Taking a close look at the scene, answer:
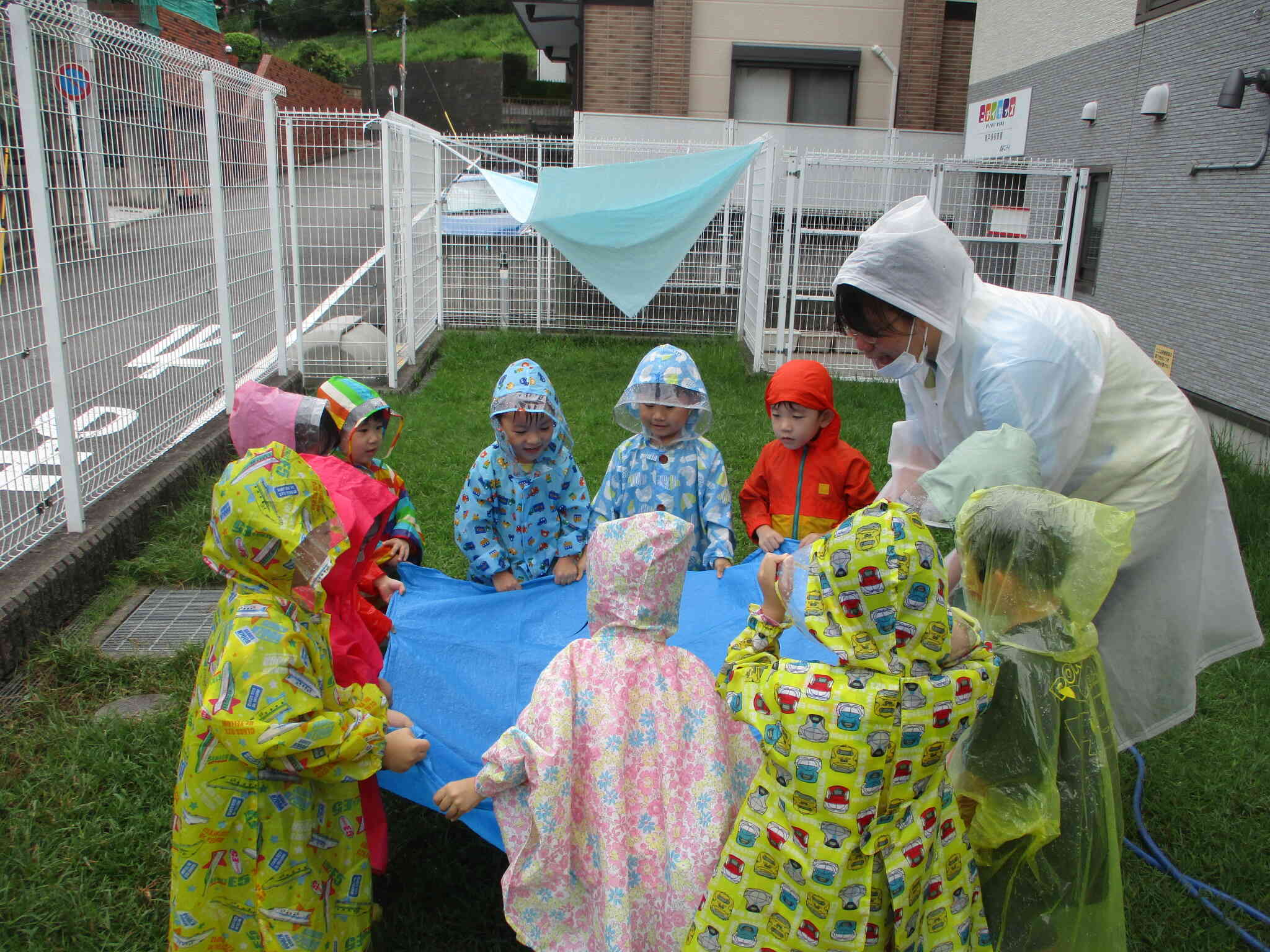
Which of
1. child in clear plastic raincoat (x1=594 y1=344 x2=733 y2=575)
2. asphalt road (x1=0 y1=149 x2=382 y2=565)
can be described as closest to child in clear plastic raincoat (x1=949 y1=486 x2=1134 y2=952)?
child in clear plastic raincoat (x1=594 y1=344 x2=733 y2=575)

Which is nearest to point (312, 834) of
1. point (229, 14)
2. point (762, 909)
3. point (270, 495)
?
point (270, 495)

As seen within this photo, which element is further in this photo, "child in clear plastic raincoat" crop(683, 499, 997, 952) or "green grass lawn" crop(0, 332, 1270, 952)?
"green grass lawn" crop(0, 332, 1270, 952)

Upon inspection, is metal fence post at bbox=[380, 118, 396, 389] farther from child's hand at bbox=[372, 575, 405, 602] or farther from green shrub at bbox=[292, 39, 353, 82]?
green shrub at bbox=[292, 39, 353, 82]

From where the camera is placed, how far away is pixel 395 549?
322cm

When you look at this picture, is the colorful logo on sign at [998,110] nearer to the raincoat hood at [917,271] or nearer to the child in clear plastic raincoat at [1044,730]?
the raincoat hood at [917,271]

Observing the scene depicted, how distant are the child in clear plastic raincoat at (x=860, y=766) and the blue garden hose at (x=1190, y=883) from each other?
1177 mm

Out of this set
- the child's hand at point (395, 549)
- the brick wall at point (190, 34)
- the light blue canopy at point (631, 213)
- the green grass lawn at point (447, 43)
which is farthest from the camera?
the green grass lawn at point (447, 43)

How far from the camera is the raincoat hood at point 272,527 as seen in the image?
5.75 feet

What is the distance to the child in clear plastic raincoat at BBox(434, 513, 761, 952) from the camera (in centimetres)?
183

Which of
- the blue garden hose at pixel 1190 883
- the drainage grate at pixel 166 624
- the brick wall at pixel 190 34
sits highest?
the brick wall at pixel 190 34

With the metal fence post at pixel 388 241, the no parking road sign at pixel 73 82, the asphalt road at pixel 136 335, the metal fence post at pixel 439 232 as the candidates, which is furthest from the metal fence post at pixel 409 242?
the no parking road sign at pixel 73 82

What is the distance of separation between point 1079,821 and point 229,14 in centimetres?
5022

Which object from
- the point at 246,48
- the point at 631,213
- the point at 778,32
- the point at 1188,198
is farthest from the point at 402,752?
the point at 246,48

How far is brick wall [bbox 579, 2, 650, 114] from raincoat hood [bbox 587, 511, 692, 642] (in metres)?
14.1
